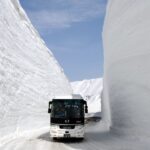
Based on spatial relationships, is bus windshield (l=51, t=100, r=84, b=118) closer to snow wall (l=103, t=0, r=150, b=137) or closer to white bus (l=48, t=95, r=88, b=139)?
white bus (l=48, t=95, r=88, b=139)

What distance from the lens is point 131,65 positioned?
23.1 meters

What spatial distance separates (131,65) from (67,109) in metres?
4.47

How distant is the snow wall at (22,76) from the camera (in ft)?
121

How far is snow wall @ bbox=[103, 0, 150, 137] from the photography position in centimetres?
2017

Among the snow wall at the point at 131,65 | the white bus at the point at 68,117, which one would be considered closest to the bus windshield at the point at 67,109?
the white bus at the point at 68,117

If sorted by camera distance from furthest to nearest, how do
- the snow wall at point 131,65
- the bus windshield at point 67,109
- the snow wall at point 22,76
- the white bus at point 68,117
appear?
the snow wall at point 22,76 < the bus windshield at point 67,109 < the white bus at point 68,117 < the snow wall at point 131,65

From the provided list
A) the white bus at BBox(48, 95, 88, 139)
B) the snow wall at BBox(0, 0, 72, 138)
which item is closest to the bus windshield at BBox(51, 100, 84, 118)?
the white bus at BBox(48, 95, 88, 139)

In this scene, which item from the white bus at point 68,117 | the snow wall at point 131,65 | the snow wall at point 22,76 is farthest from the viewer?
the snow wall at point 22,76

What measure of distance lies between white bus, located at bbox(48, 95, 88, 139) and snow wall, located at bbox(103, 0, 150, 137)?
2.96 meters

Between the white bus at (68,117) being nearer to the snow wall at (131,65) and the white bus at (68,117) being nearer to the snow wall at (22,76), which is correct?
the snow wall at (131,65)

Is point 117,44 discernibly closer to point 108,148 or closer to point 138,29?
point 138,29

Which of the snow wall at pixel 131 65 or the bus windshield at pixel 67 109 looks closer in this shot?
the snow wall at pixel 131 65

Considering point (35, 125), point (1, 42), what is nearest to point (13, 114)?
point (35, 125)

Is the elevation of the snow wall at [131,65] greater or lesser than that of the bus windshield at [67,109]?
greater
